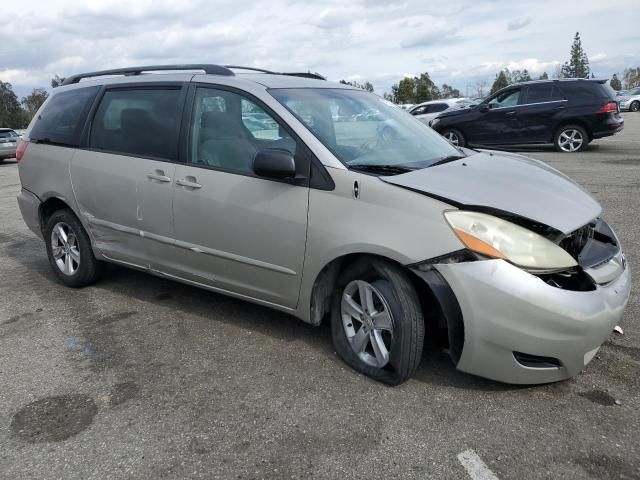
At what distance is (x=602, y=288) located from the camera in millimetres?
2900

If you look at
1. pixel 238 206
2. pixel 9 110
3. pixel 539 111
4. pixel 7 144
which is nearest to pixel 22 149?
pixel 238 206

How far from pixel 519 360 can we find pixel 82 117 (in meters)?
3.90

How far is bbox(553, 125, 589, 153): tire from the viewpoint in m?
13.3

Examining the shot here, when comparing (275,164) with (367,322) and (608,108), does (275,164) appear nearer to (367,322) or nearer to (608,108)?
(367,322)

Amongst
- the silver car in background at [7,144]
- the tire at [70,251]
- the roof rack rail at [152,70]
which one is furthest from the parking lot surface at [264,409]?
the silver car in background at [7,144]

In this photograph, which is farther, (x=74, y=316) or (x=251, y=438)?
(x=74, y=316)

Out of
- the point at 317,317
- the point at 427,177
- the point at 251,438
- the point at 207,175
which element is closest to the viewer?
the point at 251,438

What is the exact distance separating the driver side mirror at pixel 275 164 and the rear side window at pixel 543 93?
461 inches

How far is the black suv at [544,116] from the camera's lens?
12.9 metres

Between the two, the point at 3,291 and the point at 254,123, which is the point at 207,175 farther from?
the point at 3,291

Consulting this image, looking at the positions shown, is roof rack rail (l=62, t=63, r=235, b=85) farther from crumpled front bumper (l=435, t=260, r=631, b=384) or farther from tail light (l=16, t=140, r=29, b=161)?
crumpled front bumper (l=435, t=260, r=631, b=384)

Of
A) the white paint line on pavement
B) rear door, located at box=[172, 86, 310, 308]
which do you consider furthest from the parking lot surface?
rear door, located at box=[172, 86, 310, 308]

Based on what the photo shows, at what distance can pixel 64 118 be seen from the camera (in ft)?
16.1

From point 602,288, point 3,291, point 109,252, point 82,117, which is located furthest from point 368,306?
point 3,291
